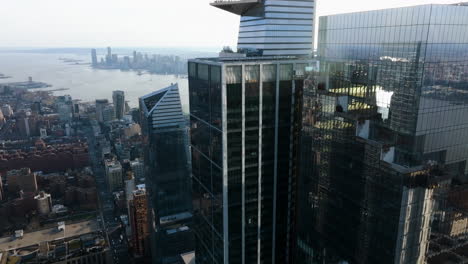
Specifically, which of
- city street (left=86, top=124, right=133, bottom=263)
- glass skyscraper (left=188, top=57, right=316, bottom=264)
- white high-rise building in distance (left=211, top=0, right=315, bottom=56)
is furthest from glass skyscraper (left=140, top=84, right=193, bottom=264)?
glass skyscraper (left=188, top=57, right=316, bottom=264)

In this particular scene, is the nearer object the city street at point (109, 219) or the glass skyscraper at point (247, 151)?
the glass skyscraper at point (247, 151)

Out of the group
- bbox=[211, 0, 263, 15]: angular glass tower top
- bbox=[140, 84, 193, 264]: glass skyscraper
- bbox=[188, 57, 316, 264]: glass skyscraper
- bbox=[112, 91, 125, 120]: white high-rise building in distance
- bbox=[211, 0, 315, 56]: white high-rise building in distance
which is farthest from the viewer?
bbox=[112, 91, 125, 120]: white high-rise building in distance

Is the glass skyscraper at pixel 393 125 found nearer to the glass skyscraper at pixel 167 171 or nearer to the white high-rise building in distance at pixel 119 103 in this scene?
the glass skyscraper at pixel 167 171

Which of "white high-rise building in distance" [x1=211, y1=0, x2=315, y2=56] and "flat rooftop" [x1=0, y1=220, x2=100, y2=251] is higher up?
"white high-rise building in distance" [x1=211, y1=0, x2=315, y2=56]

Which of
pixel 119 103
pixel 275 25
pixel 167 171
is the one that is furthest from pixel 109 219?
pixel 119 103

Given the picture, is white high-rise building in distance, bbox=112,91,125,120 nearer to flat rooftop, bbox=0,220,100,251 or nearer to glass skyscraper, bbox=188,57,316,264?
flat rooftop, bbox=0,220,100,251

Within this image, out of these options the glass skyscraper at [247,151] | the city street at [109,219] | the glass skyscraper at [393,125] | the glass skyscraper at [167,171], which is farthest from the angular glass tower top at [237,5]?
the city street at [109,219]
